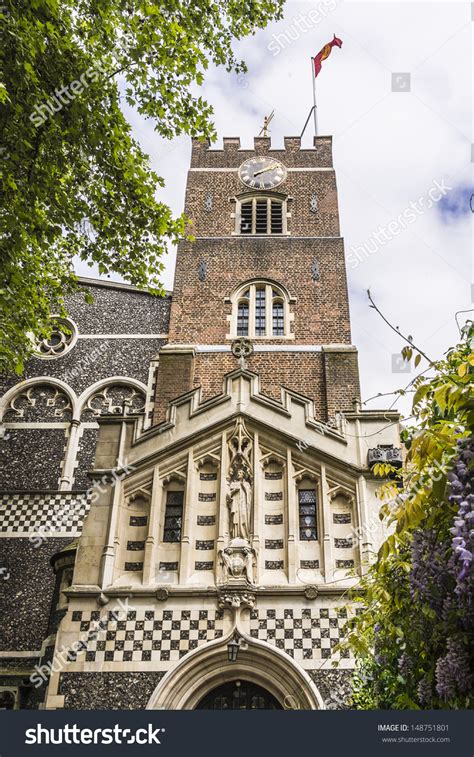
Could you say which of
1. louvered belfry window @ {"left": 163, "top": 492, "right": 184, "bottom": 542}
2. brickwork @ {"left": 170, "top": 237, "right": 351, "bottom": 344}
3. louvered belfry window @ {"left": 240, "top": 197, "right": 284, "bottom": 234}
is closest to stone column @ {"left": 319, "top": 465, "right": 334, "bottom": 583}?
louvered belfry window @ {"left": 163, "top": 492, "right": 184, "bottom": 542}

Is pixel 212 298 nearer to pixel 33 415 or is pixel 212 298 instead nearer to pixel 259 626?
pixel 33 415

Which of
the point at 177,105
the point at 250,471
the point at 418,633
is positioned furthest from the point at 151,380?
the point at 418,633

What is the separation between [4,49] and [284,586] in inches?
374

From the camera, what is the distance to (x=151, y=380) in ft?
62.1

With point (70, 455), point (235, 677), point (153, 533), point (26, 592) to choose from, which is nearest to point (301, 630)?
point (235, 677)

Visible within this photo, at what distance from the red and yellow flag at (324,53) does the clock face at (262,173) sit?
6.50 metres

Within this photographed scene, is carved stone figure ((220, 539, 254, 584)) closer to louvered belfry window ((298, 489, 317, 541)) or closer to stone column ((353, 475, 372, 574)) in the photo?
louvered belfry window ((298, 489, 317, 541))

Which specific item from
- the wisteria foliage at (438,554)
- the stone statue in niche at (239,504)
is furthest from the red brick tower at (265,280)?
the wisteria foliage at (438,554)

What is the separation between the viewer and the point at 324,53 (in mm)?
26828

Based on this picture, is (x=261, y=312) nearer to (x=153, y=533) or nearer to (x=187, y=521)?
(x=187, y=521)

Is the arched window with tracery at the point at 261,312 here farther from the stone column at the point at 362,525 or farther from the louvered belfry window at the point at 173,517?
the stone column at the point at 362,525

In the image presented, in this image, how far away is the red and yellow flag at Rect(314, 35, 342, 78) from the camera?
26422 millimetres

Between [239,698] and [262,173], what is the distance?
17.7m

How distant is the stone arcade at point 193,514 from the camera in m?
10.5
